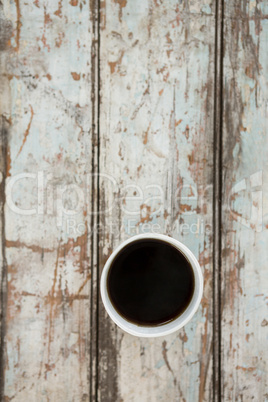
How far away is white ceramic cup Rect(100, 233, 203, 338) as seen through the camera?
407mm

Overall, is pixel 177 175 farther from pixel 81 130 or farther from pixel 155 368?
pixel 155 368

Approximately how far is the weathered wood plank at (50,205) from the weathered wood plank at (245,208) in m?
0.23

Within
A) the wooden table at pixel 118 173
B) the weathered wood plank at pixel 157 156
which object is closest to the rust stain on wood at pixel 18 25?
the wooden table at pixel 118 173

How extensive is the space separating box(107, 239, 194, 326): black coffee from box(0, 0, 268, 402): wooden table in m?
0.08

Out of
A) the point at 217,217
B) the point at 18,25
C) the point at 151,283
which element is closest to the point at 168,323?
the point at 151,283

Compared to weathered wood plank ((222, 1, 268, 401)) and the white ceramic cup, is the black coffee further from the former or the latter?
weathered wood plank ((222, 1, 268, 401))

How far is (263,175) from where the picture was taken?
543 millimetres

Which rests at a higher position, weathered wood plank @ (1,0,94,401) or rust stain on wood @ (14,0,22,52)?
rust stain on wood @ (14,0,22,52)

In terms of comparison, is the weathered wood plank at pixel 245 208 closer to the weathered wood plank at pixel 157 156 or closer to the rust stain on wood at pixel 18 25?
the weathered wood plank at pixel 157 156

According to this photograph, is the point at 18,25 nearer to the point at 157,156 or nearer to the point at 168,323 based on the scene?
the point at 157,156

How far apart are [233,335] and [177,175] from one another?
0.28 meters

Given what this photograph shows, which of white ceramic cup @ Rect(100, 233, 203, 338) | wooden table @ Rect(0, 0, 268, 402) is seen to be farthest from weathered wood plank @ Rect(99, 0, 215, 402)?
white ceramic cup @ Rect(100, 233, 203, 338)

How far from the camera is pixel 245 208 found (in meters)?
0.54

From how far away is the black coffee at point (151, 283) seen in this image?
1.47 feet
